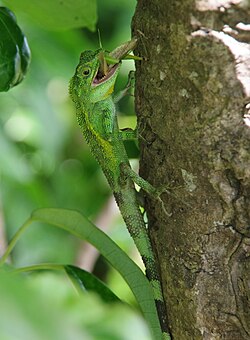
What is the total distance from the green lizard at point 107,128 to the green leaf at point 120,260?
95 mm

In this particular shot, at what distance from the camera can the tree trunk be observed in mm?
1246

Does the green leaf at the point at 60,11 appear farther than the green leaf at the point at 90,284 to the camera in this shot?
Yes

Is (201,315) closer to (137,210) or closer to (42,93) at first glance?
(137,210)

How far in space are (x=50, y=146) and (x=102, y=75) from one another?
155cm

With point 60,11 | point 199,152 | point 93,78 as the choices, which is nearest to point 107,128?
point 93,78

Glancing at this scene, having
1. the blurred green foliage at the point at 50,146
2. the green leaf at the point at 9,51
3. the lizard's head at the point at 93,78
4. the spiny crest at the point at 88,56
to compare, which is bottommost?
the blurred green foliage at the point at 50,146

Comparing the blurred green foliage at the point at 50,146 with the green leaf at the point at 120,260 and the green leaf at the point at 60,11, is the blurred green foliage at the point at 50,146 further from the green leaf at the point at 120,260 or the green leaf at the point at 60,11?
the green leaf at the point at 120,260

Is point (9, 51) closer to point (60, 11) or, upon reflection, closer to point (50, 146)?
point (60, 11)

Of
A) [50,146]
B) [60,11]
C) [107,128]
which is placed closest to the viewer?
[60,11]

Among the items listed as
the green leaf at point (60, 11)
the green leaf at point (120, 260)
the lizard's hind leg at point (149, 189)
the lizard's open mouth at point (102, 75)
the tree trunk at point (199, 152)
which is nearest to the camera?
the tree trunk at point (199, 152)

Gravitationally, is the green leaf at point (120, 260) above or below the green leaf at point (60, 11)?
below

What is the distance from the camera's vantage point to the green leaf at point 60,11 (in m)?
1.74

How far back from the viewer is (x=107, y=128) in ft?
6.25

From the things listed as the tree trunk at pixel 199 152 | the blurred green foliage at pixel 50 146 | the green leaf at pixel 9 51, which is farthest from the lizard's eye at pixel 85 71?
the blurred green foliage at pixel 50 146
